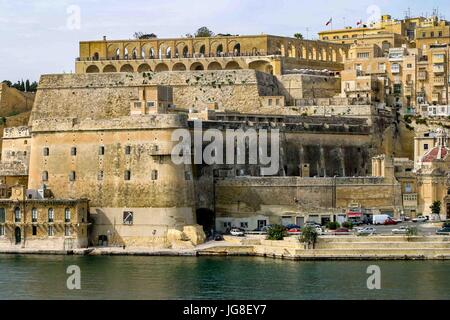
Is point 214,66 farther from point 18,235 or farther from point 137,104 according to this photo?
point 18,235

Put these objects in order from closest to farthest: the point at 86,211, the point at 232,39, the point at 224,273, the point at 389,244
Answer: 1. the point at 224,273
2. the point at 389,244
3. the point at 86,211
4. the point at 232,39

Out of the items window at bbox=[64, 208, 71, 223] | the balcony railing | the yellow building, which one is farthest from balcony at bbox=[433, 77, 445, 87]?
window at bbox=[64, 208, 71, 223]

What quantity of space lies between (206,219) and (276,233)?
5.49 metres

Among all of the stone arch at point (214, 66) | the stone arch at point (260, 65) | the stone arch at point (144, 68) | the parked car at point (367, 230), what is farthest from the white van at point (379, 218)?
the stone arch at point (144, 68)

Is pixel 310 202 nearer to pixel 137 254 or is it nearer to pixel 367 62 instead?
pixel 137 254

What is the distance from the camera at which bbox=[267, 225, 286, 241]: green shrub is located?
49.2 meters

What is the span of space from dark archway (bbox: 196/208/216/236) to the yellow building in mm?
15868

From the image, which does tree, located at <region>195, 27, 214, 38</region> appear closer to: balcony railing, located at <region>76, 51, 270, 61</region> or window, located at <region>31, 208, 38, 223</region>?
balcony railing, located at <region>76, 51, 270, 61</region>

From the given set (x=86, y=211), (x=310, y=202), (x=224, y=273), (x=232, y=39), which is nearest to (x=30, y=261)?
(x=86, y=211)

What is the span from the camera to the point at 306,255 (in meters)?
47.7

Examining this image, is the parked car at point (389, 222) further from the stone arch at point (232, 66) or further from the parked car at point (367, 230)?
the stone arch at point (232, 66)

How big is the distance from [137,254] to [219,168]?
713 cm

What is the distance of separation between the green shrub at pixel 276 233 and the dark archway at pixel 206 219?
4599 mm

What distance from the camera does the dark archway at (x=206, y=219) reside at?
53737 mm
